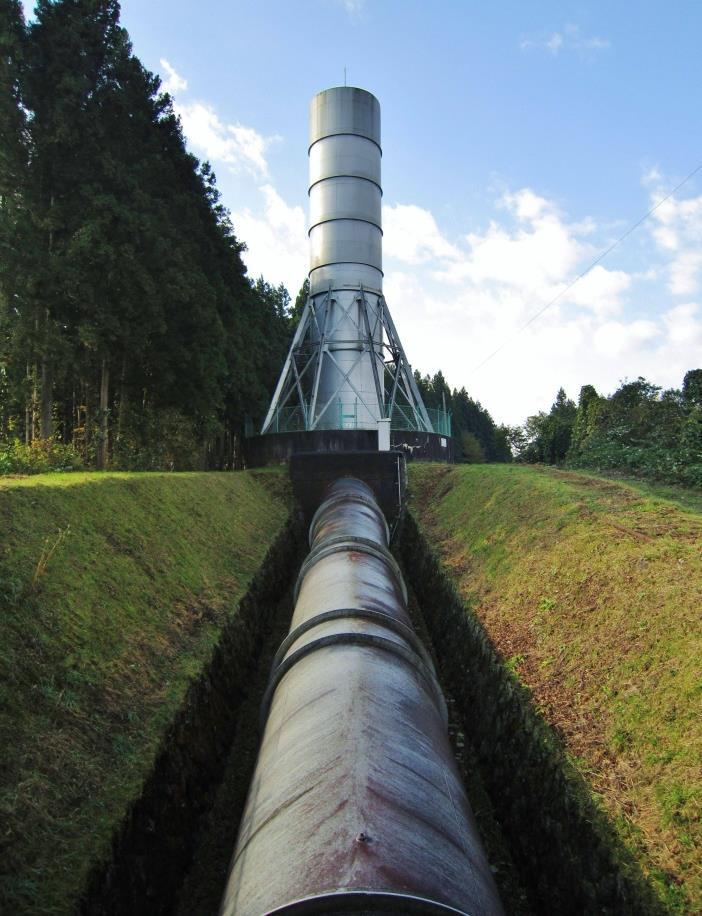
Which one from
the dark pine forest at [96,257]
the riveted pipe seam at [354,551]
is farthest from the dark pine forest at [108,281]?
the riveted pipe seam at [354,551]

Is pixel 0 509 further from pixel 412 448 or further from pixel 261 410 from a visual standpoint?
pixel 261 410

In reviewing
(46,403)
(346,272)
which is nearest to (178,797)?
(46,403)

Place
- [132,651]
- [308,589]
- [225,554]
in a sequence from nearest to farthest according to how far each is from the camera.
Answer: [132,651] → [308,589] → [225,554]

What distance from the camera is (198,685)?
6422 millimetres

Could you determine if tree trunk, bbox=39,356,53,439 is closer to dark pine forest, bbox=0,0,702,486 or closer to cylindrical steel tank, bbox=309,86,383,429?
dark pine forest, bbox=0,0,702,486

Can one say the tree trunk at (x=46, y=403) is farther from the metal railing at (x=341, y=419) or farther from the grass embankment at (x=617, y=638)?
the grass embankment at (x=617, y=638)

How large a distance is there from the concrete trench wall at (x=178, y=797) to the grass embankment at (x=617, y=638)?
11.5ft

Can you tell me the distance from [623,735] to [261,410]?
23.6 m

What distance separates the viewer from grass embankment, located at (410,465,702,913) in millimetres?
4211

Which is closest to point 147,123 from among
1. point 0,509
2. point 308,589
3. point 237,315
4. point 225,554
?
point 237,315

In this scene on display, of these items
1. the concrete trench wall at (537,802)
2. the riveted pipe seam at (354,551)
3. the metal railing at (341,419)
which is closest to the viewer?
the concrete trench wall at (537,802)

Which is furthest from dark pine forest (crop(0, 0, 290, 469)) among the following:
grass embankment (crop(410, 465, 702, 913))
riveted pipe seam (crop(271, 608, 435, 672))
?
grass embankment (crop(410, 465, 702, 913))

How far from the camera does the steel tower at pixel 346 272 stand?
24.0 meters

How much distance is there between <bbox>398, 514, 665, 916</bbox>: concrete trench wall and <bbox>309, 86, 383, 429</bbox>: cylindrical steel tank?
660 inches
